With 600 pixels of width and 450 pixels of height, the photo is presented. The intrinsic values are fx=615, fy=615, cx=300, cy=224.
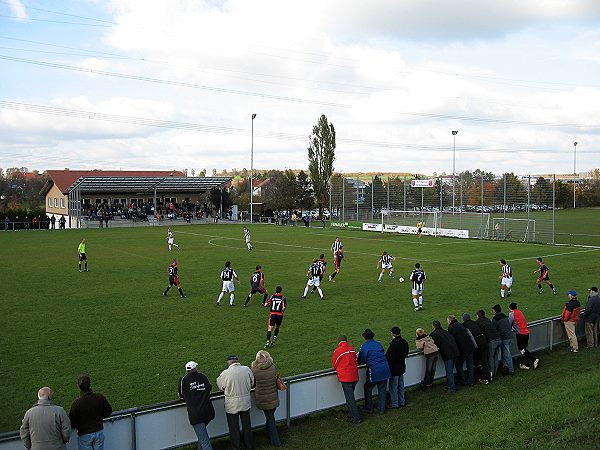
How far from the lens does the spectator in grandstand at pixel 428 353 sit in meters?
13.3

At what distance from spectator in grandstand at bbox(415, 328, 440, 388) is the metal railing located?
0.11 m

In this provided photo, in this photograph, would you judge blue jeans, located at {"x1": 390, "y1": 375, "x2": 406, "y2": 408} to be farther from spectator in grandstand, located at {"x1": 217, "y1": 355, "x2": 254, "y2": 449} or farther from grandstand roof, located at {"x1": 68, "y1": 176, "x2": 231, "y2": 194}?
grandstand roof, located at {"x1": 68, "y1": 176, "x2": 231, "y2": 194}

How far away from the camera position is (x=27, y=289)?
26.6 metres

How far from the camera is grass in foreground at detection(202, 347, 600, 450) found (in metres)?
9.34

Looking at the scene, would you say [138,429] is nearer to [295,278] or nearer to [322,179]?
[295,278]

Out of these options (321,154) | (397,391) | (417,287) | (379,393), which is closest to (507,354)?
(397,391)

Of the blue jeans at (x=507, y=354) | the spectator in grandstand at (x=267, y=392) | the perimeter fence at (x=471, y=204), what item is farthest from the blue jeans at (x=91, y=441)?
the perimeter fence at (x=471, y=204)

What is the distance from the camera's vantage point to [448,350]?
43.6ft

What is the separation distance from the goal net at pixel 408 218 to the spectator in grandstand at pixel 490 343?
4865 cm

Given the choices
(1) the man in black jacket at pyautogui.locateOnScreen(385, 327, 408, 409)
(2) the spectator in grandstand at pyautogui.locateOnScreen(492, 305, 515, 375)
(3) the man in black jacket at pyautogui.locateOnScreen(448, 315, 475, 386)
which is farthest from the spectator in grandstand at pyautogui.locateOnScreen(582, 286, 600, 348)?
(1) the man in black jacket at pyautogui.locateOnScreen(385, 327, 408, 409)

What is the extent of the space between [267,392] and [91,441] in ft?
10.0

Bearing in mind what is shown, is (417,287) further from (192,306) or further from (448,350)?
(448,350)

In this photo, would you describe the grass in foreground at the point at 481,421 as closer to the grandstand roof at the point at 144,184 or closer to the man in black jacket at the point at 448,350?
the man in black jacket at the point at 448,350

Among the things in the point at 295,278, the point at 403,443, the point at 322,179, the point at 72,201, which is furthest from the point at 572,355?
the point at 322,179
